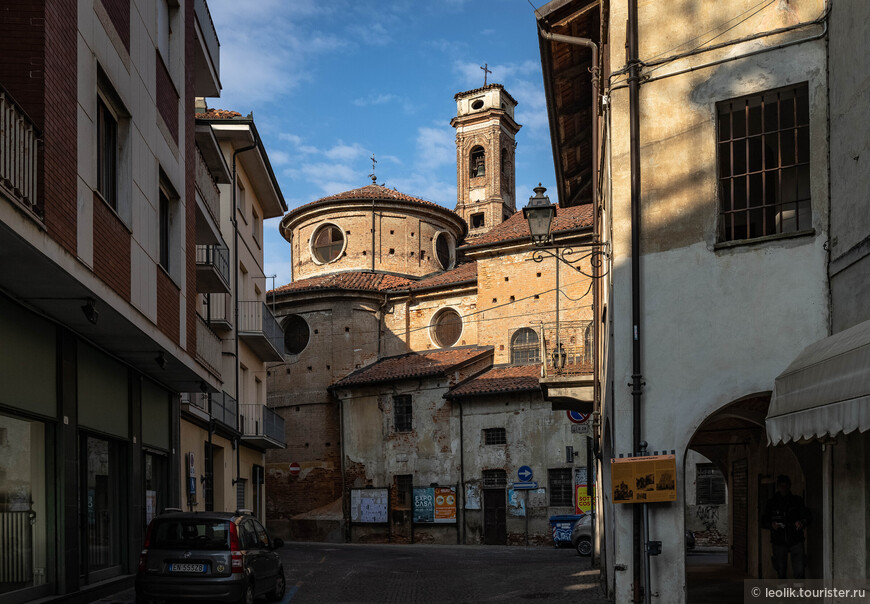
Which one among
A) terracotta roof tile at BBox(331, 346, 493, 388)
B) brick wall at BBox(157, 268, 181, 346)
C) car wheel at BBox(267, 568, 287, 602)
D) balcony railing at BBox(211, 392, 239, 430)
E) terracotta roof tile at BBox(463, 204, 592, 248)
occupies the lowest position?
car wheel at BBox(267, 568, 287, 602)

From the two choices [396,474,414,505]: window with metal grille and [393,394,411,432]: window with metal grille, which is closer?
[396,474,414,505]: window with metal grille

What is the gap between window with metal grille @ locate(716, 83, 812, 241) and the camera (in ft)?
36.0

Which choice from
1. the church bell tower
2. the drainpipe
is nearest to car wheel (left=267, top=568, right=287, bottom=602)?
the drainpipe

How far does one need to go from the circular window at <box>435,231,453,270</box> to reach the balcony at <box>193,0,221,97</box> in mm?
29954

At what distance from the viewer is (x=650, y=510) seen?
1104cm

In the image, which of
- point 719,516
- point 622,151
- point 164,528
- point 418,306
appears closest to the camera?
point 622,151

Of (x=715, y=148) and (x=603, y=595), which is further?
(x=603, y=595)

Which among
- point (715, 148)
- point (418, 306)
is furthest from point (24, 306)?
point (418, 306)

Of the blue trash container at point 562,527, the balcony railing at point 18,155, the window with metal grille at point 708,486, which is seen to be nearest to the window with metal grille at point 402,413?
the blue trash container at point 562,527

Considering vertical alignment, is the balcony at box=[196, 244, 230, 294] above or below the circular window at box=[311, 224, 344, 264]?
below

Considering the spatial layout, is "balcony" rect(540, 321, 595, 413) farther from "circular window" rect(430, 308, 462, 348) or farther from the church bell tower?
the church bell tower

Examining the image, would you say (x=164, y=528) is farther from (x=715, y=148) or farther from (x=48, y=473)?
(x=715, y=148)

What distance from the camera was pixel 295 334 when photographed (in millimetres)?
47875

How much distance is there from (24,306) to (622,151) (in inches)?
278
